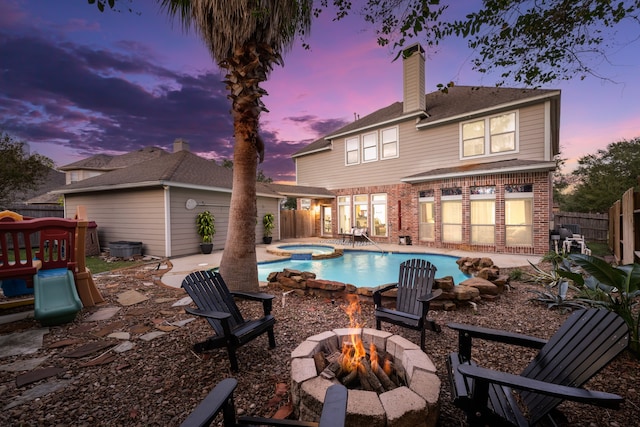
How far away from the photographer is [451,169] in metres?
11.8

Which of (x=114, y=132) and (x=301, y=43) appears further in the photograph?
(x=114, y=132)

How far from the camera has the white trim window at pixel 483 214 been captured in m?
10.8

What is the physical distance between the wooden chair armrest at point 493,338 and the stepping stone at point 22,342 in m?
4.66

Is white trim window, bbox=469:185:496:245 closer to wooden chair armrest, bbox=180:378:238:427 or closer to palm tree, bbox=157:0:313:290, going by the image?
palm tree, bbox=157:0:313:290

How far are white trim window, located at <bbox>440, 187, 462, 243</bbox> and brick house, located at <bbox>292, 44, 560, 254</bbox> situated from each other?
4 cm

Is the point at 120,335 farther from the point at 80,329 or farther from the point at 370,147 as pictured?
the point at 370,147

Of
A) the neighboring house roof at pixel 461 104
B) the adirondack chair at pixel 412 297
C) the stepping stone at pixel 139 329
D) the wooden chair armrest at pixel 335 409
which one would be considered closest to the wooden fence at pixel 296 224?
the neighboring house roof at pixel 461 104

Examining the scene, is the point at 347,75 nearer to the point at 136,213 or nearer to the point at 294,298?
the point at 294,298

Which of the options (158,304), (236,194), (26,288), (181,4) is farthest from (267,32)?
(26,288)

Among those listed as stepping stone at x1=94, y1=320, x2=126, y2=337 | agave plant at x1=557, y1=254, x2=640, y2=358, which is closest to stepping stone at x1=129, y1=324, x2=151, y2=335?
stepping stone at x1=94, y1=320, x2=126, y2=337

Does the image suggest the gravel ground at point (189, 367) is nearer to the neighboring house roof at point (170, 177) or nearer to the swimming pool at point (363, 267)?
the swimming pool at point (363, 267)

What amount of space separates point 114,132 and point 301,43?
26.0 metres

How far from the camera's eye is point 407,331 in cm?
365

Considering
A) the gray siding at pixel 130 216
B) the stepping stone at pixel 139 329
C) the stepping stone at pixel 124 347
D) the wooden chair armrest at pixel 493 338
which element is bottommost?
the stepping stone at pixel 139 329
